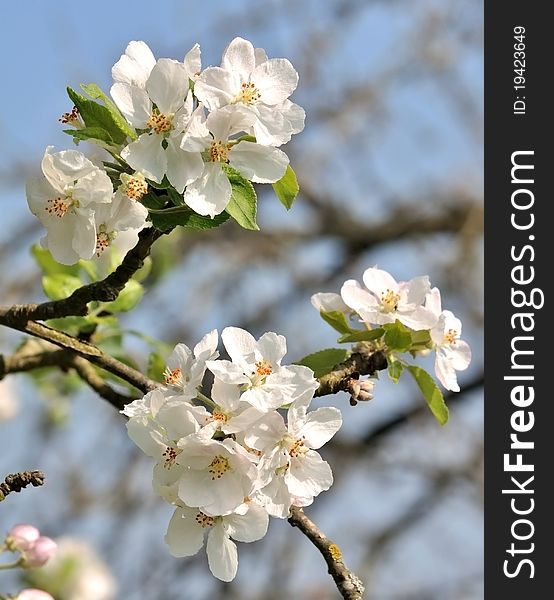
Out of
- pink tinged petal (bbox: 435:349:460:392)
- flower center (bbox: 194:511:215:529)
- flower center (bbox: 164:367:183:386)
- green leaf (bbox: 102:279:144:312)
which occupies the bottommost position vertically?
flower center (bbox: 194:511:215:529)

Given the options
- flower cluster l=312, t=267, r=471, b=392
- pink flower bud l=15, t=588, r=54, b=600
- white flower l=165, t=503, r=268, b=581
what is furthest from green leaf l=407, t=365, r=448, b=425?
pink flower bud l=15, t=588, r=54, b=600

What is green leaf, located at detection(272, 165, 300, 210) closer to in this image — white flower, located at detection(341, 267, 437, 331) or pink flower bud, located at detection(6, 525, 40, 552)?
white flower, located at detection(341, 267, 437, 331)

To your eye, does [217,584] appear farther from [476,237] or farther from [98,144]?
[98,144]

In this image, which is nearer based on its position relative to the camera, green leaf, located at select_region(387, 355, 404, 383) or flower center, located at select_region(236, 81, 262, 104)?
flower center, located at select_region(236, 81, 262, 104)

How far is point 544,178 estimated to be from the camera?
256 centimetres

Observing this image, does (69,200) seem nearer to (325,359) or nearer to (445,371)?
(325,359)

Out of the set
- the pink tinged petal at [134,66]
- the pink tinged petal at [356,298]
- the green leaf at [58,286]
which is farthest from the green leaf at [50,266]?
the pink tinged petal at [134,66]

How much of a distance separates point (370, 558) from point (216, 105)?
4534mm

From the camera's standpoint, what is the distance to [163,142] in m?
0.99

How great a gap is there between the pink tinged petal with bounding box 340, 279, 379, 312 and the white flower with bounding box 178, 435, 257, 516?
36 cm

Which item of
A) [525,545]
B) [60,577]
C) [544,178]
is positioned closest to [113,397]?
[60,577]

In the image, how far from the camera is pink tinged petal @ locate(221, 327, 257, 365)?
107 cm

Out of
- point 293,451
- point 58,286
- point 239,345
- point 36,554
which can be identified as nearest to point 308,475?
point 293,451

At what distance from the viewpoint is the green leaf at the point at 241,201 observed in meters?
1.03
